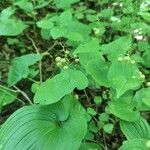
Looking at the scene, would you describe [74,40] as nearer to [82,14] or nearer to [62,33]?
[62,33]

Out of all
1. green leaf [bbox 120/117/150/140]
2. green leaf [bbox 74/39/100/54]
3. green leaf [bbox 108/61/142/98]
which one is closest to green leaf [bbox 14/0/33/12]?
green leaf [bbox 74/39/100/54]

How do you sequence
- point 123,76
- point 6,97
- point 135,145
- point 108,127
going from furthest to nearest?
point 6,97, point 108,127, point 123,76, point 135,145

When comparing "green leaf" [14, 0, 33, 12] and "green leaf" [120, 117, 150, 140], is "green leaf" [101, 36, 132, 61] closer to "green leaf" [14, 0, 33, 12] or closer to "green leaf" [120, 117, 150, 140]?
"green leaf" [120, 117, 150, 140]

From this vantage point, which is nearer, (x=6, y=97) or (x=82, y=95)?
(x=6, y=97)

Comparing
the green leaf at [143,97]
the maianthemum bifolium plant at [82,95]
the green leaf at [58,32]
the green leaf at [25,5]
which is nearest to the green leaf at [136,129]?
the maianthemum bifolium plant at [82,95]

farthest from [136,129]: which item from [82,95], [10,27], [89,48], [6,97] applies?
[10,27]

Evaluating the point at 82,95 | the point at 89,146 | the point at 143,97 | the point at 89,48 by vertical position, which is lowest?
the point at 82,95

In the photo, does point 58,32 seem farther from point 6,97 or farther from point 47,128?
point 47,128
